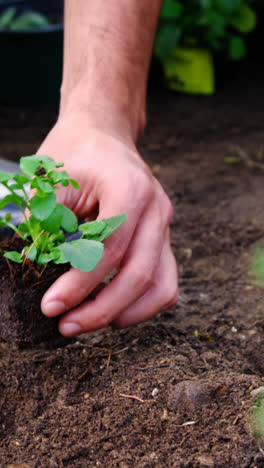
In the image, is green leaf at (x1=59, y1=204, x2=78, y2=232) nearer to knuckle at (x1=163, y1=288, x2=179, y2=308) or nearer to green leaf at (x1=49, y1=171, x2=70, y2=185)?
green leaf at (x1=49, y1=171, x2=70, y2=185)

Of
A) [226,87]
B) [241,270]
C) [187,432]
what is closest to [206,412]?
[187,432]

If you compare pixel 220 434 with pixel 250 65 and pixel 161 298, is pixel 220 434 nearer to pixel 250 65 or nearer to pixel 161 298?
pixel 161 298

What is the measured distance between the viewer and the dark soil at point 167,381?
3.92 ft

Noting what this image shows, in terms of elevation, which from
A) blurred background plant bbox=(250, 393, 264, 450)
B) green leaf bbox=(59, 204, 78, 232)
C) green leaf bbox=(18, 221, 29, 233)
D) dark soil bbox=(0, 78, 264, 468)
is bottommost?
dark soil bbox=(0, 78, 264, 468)

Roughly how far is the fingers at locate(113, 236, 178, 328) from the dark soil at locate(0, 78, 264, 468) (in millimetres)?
89

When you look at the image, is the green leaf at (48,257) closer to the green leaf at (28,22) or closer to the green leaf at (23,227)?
the green leaf at (23,227)

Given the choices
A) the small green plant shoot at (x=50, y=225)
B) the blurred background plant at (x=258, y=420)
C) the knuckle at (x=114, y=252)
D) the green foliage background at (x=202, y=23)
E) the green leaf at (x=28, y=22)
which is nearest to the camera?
the blurred background plant at (x=258, y=420)

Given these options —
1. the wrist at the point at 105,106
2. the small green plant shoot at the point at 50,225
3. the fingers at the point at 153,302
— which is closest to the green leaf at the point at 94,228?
the small green plant shoot at the point at 50,225

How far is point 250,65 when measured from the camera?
13.5ft

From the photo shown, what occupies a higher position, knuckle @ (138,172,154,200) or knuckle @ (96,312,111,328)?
knuckle @ (138,172,154,200)

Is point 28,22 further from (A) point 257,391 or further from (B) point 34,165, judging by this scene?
(A) point 257,391

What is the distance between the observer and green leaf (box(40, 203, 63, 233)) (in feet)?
4.42

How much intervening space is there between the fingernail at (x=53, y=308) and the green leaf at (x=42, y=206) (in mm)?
184

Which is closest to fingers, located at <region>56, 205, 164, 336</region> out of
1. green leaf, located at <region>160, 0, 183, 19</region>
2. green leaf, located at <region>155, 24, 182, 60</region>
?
green leaf, located at <region>155, 24, 182, 60</region>
